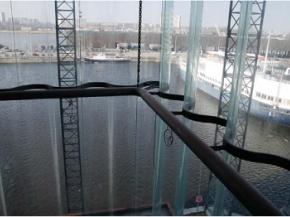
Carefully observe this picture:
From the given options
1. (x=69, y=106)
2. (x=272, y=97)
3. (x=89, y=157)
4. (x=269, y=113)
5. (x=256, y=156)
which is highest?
(x=272, y=97)

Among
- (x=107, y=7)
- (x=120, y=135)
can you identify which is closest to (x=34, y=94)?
(x=107, y=7)

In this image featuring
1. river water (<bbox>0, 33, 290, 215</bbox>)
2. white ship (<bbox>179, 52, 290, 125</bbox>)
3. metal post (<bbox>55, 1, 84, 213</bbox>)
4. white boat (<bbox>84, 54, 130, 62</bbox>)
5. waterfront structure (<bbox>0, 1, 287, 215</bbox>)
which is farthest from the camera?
river water (<bbox>0, 33, 290, 215</bbox>)

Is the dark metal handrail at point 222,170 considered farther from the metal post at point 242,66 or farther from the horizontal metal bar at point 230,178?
the metal post at point 242,66

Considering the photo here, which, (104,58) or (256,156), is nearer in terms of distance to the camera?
(256,156)

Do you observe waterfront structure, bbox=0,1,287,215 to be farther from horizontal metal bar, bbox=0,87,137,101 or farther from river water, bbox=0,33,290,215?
river water, bbox=0,33,290,215

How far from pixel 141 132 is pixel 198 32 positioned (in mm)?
2815

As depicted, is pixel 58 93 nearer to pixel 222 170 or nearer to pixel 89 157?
pixel 222 170

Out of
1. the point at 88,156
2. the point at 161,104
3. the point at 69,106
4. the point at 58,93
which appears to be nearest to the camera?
the point at 161,104

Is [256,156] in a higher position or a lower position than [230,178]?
lower

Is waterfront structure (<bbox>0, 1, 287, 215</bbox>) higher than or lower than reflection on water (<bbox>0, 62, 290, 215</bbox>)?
higher

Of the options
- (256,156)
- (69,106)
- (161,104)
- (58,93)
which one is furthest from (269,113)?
Answer: (69,106)

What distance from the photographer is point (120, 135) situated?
5434 millimetres

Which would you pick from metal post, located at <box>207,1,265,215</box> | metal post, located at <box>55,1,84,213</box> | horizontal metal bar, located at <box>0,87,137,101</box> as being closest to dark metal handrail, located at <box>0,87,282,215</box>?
horizontal metal bar, located at <box>0,87,137,101</box>

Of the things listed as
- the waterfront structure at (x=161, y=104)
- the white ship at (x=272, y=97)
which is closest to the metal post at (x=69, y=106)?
the waterfront structure at (x=161, y=104)
